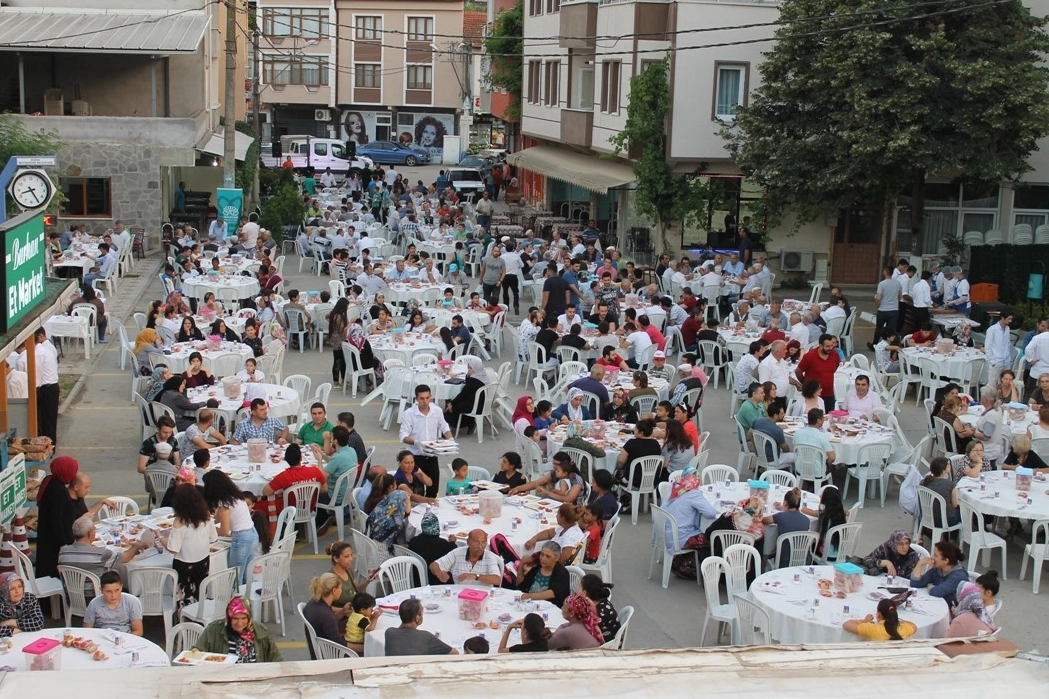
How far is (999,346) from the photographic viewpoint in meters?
19.8

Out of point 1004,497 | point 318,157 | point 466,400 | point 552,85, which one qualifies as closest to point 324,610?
point 1004,497

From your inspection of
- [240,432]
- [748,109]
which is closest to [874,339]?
[748,109]

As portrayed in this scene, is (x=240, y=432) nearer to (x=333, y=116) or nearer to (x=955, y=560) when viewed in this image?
(x=955, y=560)

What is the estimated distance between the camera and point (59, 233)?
1291 inches

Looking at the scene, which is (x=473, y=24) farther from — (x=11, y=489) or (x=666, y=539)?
→ (x=11, y=489)

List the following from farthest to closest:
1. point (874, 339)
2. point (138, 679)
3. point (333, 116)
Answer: point (333, 116) < point (874, 339) < point (138, 679)

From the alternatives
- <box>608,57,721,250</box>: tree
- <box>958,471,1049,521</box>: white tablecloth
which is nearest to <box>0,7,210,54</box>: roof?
<box>608,57,721,250</box>: tree

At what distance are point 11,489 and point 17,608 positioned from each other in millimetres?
1823

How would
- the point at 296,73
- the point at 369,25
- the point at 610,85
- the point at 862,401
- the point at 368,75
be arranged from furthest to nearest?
the point at 368,75, the point at 296,73, the point at 369,25, the point at 610,85, the point at 862,401

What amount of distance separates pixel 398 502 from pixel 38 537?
3153 millimetres

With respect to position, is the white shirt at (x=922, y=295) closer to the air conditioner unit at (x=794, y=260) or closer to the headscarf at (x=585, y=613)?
the air conditioner unit at (x=794, y=260)

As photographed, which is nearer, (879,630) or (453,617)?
(879,630)

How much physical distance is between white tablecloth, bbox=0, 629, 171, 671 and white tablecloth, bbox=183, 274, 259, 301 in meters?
15.8

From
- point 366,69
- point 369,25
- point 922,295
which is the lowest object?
point 922,295
